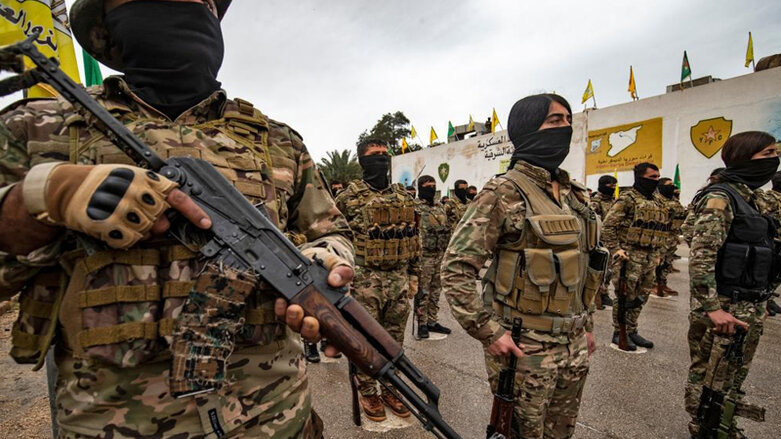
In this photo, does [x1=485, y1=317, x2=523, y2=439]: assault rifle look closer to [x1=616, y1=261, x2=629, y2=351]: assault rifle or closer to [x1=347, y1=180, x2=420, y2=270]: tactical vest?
[x1=347, y1=180, x2=420, y2=270]: tactical vest

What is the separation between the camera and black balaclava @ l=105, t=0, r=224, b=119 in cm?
116

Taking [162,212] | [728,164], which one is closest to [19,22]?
[162,212]

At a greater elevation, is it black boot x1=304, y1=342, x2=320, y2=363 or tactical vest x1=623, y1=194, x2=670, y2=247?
tactical vest x1=623, y1=194, x2=670, y2=247

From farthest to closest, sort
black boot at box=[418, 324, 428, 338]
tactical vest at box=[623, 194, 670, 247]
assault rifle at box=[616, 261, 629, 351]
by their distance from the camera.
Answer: tactical vest at box=[623, 194, 670, 247] < black boot at box=[418, 324, 428, 338] < assault rifle at box=[616, 261, 629, 351]

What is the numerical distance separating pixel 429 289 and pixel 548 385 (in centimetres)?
367

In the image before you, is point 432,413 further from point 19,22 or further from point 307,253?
point 19,22

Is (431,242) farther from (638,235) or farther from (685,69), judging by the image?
(685,69)

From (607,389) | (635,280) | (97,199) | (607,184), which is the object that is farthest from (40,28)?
(607,184)

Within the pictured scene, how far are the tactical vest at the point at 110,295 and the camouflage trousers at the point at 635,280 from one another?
196 inches

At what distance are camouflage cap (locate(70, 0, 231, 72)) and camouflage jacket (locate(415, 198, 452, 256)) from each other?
4862 mm

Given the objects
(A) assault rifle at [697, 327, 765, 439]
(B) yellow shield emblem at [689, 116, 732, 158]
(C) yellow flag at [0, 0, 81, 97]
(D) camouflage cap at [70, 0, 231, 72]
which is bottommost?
(A) assault rifle at [697, 327, 765, 439]

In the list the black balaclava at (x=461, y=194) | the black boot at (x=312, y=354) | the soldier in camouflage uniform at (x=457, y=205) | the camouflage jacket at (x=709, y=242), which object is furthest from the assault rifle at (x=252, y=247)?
the black balaclava at (x=461, y=194)

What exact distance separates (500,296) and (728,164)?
2.45 meters

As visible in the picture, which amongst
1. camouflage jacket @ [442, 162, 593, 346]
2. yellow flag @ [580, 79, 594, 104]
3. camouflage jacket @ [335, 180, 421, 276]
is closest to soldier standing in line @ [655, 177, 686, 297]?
camouflage jacket @ [335, 180, 421, 276]
